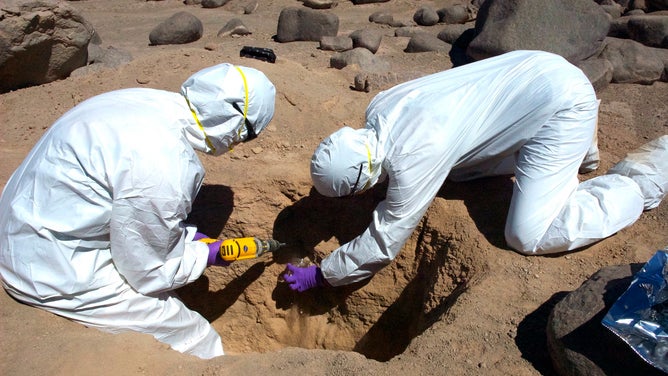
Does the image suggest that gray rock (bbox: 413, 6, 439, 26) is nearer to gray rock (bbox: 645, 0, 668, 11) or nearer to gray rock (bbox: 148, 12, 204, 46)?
gray rock (bbox: 645, 0, 668, 11)

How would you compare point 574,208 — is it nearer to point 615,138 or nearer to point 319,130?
point 615,138

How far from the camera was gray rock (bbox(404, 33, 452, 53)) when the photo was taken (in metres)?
6.68

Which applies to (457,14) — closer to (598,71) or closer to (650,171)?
(598,71)

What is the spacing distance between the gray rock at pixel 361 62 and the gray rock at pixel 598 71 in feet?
5.72

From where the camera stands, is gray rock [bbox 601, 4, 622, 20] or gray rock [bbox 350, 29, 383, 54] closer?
gray rock [bbox 350, 29, 383, 54]

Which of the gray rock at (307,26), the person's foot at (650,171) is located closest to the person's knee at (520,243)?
the person's foot at (650,171)

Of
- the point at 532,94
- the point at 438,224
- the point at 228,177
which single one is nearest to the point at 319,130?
the point at 228,177

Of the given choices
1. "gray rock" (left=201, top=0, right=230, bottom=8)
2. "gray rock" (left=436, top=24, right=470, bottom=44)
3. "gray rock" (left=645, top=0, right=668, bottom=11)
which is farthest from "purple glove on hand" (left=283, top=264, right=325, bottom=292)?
"gray rock" (left=201, top=0, right=230, bottom=8)

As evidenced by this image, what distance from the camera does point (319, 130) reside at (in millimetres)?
4219

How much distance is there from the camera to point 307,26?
23.6 ft

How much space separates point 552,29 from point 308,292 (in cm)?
337

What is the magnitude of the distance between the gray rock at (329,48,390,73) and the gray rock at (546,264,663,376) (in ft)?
12.1

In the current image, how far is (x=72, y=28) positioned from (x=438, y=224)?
388 cm

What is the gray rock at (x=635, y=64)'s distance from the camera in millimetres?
5309
